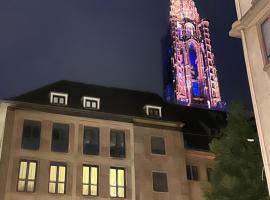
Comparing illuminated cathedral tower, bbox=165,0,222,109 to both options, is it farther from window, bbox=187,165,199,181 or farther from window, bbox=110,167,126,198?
window, bbox=110,167,126,198

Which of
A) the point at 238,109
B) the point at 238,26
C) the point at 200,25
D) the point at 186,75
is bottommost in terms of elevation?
the point at 238,109

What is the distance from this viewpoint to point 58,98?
38.0m

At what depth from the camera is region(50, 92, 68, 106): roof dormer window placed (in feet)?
124

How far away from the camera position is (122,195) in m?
35.1

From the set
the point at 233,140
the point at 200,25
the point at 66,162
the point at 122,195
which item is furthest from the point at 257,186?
the point at 200,25

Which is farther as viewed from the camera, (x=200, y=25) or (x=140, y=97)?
(x=200, y=25)

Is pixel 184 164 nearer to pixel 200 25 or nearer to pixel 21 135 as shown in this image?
pixel 21 135

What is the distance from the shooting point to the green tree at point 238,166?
959 inches

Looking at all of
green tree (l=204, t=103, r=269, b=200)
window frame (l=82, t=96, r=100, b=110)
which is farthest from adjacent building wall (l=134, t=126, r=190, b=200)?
green tree (l=204, t=103, r=269, b=200)

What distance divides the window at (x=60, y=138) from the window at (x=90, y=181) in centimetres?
238

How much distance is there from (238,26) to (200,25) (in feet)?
312

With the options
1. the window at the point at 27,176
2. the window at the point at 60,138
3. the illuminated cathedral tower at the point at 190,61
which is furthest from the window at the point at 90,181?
the illuminated cathedral tower at the point at 190,61

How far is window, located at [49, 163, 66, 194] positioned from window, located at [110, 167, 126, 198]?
12.7ft

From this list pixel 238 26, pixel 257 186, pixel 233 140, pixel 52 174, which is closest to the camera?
pixel 238 26
